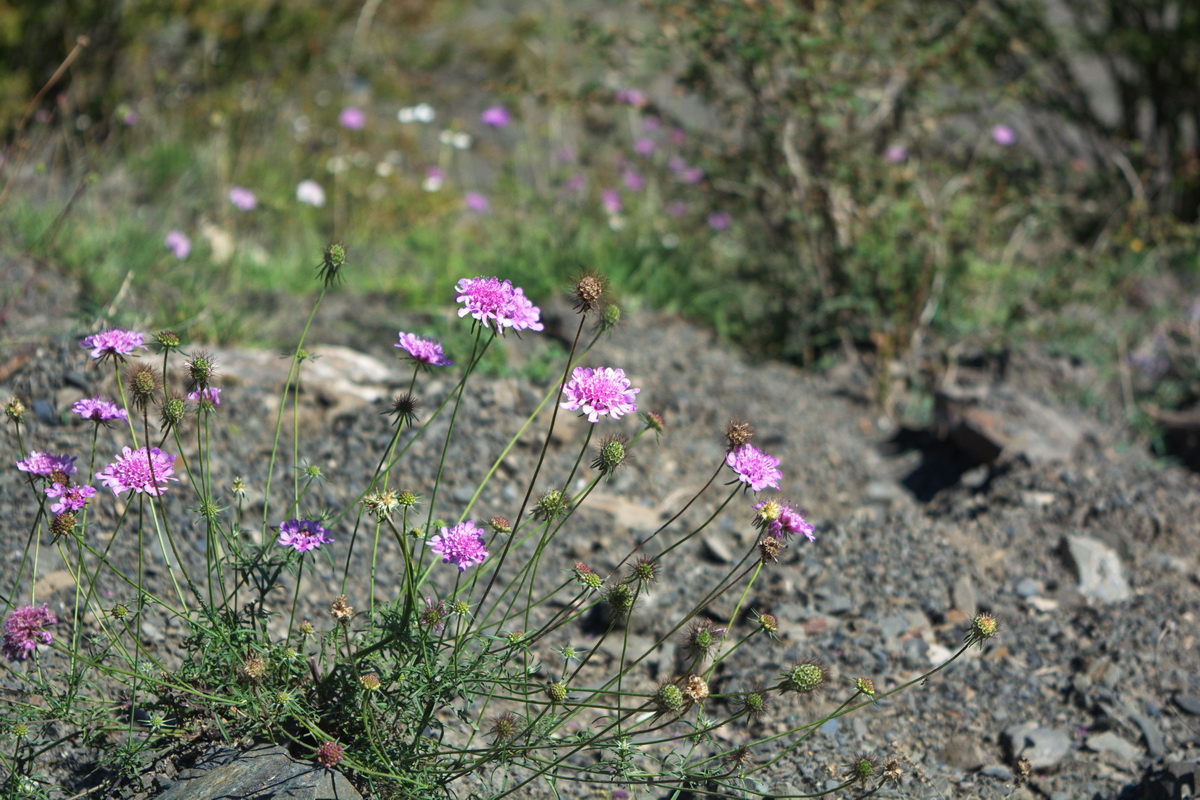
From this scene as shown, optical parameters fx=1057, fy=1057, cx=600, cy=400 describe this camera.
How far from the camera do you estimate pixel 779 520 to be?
1929mm

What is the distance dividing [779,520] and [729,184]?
2.74 metres

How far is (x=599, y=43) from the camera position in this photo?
4.32 m

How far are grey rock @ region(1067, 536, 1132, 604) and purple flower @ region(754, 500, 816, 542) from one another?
142 centimetres

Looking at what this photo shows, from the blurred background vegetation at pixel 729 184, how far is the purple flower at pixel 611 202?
0.20ft

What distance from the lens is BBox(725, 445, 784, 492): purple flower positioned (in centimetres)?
184

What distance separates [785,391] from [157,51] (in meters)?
4.39

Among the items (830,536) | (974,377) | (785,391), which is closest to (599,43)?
(785,391)

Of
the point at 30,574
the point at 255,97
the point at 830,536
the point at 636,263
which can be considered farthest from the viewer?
the point at 255,97

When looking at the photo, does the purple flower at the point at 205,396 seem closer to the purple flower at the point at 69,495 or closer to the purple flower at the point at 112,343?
the purple flower at the point at 112,343

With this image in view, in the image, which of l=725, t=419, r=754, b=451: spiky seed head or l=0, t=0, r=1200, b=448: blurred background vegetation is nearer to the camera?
l=725, t=419, r=754, b=451: spiky seed head

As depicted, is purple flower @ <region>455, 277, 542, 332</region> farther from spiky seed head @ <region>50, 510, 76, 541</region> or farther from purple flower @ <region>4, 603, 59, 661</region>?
purple flower @ <region>4, 603, 59, 661</region>

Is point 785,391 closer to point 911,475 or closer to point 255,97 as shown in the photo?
point 911,475

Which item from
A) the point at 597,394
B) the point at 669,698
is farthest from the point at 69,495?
the point at 669,698

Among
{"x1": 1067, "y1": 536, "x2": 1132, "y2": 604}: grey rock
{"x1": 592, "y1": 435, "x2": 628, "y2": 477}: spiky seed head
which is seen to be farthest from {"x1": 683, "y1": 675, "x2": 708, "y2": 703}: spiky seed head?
{"x1": 1067, "y1": 536, "x2": 1132, "y2": 604}: grey rock
